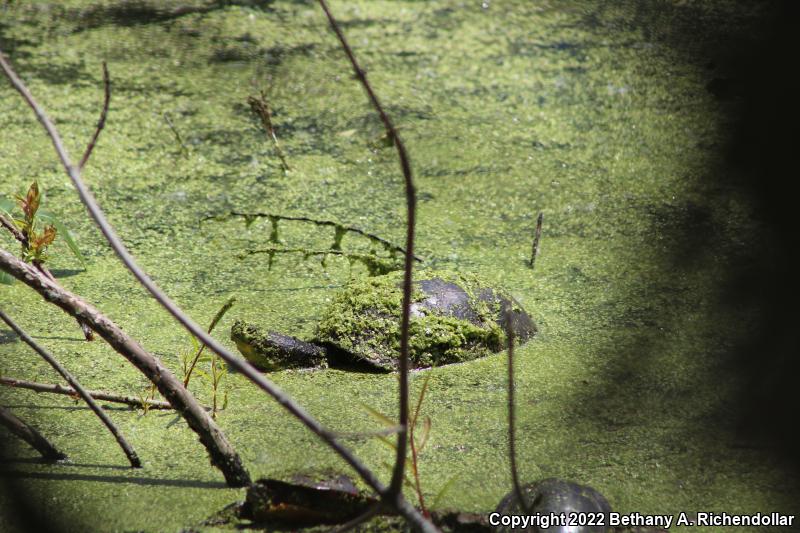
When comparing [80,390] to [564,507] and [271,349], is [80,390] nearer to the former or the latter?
[271,349]

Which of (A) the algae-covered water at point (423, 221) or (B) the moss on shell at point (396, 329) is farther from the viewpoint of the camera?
(B) the moss on shell at point (396, 329)

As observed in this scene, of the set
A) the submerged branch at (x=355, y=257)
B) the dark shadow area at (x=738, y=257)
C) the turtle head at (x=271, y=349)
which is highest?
the dark shadow area at (x=738, y=257)

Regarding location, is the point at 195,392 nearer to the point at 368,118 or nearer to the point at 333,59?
the point at 368,118

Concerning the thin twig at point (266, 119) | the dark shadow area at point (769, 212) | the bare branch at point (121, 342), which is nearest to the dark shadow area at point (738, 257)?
the dark shadow area at point (769, 212)

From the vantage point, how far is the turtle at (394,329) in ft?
5.22

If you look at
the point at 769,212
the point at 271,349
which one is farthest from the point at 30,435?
the point at 769,212

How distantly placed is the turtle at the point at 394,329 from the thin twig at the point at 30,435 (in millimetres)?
420

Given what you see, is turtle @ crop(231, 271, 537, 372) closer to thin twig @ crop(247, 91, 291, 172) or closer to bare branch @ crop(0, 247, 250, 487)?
bare branch @ crop(0, 247, 250, 487)

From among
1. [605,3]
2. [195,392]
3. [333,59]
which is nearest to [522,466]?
[195,392]

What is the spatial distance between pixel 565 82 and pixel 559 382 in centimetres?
144

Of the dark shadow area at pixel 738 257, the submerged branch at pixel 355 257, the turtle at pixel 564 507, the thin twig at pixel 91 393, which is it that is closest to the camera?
the turtle at pixel 564 507

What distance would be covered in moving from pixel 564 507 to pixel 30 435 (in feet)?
2.42

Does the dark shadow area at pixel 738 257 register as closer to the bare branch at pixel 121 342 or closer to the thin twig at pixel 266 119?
the bare branch at pixel 121 342

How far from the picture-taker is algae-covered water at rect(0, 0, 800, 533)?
4.26 feet
